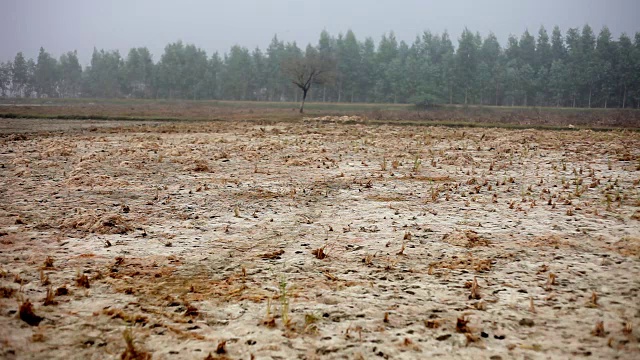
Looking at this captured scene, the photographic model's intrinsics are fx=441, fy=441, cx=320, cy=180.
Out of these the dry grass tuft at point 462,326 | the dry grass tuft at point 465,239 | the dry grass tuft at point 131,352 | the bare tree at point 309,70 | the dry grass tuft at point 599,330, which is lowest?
the dry grass tuft at point 131,352

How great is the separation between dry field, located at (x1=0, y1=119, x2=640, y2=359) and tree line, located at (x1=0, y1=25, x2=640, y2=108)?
245ft

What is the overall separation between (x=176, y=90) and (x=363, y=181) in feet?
413

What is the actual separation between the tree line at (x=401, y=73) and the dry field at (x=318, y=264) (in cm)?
7477

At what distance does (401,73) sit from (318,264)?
106 metres

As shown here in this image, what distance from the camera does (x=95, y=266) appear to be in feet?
Answer: 19.5

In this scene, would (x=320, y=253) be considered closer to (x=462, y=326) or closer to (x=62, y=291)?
(x=462, y=326)

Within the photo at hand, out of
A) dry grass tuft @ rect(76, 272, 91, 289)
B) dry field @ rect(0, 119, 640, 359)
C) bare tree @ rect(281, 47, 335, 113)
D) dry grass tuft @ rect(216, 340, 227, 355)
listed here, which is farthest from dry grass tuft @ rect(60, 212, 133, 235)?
bare tree @ rect(281, 47, 335, 113)

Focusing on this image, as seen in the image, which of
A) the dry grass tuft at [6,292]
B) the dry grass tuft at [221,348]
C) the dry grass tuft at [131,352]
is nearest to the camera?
the dry grass tuft at [131,352]

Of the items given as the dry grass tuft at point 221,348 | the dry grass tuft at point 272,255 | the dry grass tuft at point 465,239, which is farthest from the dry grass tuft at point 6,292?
the dry grass tuft at point 465,239

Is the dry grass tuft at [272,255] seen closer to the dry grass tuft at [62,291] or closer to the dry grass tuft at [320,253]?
the dry grass tuft at [320,253]

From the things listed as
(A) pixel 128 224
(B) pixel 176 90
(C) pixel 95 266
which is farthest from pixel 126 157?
(B) pixel 176 90

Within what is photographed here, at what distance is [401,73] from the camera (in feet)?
351

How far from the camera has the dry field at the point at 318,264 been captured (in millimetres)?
4137

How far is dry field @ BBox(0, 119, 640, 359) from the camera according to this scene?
414 cm
